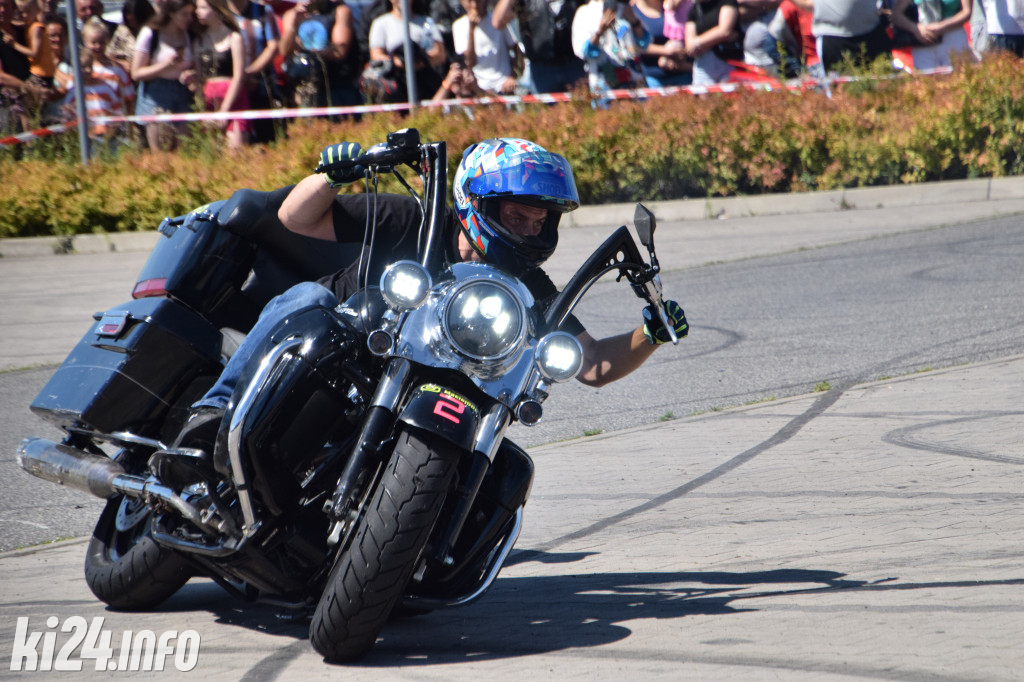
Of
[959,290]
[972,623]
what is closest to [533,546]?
[972,623]

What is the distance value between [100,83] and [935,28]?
30.5 ft

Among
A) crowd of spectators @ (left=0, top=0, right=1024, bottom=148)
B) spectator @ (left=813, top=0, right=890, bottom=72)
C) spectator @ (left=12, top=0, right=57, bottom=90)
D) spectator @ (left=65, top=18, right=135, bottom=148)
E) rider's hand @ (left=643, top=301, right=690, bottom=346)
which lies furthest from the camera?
spectator @ (left=12, top=0, right=57, bottom=90)

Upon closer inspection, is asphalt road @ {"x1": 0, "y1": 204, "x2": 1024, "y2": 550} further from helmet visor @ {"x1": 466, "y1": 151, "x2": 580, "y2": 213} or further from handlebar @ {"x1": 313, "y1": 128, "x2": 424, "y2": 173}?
helmet visor @ {"x1": 466, "y1": 151, "x2": 580, "y2": 213}

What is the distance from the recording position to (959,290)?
8.59m

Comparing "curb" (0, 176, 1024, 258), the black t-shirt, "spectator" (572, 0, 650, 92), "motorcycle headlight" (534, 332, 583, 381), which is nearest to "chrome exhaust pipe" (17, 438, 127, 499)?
the black t-shirt

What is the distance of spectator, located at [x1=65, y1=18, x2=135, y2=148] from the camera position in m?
14.9

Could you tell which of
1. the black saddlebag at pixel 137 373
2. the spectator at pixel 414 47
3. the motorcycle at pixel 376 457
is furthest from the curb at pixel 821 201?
the motorcycle at pixel 376 457

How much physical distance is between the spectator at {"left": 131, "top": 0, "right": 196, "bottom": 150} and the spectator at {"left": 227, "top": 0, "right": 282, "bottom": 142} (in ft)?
1.98

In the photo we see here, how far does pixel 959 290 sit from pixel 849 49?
5566 millimetres

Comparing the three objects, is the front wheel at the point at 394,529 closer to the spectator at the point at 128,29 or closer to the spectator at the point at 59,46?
the spectator at the point at 128,29

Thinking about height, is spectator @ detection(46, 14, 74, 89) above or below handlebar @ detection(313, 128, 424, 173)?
below

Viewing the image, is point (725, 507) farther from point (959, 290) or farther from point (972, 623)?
point (959, 290)

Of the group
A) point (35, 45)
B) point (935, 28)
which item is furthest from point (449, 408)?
point (35, 45)

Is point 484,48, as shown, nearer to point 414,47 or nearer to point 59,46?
point 414,47
